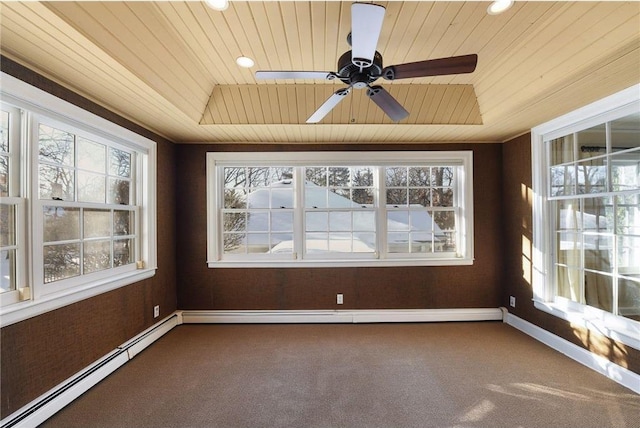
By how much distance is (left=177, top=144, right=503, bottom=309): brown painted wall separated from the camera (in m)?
3.55

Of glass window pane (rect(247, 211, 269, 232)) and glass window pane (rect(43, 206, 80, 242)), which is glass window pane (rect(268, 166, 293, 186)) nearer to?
glass window pane (rect(247, 211, 269, 232))

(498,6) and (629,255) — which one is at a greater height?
(498,6)

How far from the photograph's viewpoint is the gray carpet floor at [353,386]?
189cm

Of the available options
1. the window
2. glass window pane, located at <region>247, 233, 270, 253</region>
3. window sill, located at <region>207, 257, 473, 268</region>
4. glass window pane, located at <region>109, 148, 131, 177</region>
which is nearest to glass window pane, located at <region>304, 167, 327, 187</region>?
the window

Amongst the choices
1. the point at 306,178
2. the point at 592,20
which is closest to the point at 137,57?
the point at 306,178

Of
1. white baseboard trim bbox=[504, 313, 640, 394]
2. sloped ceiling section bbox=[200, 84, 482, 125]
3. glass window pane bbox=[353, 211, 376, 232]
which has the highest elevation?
sloped ceiling section bbox=[200, 84, 482, 125]

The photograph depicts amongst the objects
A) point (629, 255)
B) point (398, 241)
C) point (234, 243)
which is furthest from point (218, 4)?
point (629, 255)

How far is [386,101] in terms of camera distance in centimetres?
194

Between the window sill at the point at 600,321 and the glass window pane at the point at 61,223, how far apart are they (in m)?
4.29

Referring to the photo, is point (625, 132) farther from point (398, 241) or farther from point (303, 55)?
point (303, 55)

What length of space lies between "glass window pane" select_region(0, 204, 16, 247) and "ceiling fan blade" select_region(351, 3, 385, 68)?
2235mm

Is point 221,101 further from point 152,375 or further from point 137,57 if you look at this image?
point 152,375

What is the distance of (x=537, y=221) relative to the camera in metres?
3.03

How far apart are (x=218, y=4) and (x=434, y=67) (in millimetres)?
1272
